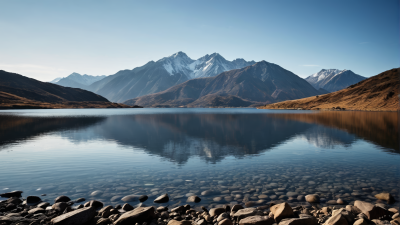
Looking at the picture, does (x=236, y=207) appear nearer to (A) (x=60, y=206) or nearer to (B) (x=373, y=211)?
(B) (x=373, y=211)

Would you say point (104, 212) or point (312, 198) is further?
point (312, 198)

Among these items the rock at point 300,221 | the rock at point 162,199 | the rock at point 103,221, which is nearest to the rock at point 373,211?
the rock at point 300,221

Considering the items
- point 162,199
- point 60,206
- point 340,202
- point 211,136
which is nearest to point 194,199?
point 162,199

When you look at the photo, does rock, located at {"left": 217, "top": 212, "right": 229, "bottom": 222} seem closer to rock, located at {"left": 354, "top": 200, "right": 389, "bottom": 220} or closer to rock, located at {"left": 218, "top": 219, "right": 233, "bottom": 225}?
rock, located at {"left": 218, "top": 219, "right": 233, "bottom": 225}

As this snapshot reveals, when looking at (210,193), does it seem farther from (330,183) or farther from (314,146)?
(314,146)

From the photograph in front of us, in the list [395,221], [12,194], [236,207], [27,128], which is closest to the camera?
[395,221]

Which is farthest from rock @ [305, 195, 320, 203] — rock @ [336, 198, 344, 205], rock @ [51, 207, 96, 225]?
rock @ [51, 207, 96, 225]

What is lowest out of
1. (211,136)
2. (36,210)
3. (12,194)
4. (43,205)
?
(211,136)

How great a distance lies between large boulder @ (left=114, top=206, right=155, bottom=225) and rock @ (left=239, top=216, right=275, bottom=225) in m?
5.28

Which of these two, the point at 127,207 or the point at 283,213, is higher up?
the point at 283,213

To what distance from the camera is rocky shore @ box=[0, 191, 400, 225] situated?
494 inches

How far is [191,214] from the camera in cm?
1421

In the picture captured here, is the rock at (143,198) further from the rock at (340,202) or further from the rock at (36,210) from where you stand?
the rock at (340,202)

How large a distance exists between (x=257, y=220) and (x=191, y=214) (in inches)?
162
